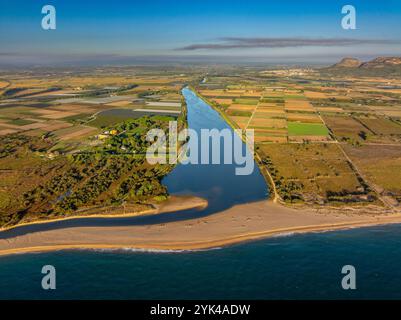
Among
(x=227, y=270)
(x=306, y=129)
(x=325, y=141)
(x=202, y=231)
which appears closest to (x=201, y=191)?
(x=202, y=231)

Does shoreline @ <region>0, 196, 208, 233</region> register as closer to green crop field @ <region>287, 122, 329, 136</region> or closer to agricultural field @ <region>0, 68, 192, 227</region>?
agricultural field @ <region>0, 68, 192, 227</region>

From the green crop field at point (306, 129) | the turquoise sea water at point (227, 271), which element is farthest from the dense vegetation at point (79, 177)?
the green crop field at point (306, 129)

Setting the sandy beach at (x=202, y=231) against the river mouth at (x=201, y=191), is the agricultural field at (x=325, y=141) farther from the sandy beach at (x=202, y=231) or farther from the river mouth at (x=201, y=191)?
the river mouth at (x=201, y=191)

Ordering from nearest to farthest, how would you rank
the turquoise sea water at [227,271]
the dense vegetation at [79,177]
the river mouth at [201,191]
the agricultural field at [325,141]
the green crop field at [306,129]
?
the turquoise sea water at [227,271]
the river mouth at [201,191]
the dense vegetation at [79,177]
the agricultural field at [325,141]
the green crop field at [306,129]

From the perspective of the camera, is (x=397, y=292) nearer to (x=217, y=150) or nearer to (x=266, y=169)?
(x=266, y=169)

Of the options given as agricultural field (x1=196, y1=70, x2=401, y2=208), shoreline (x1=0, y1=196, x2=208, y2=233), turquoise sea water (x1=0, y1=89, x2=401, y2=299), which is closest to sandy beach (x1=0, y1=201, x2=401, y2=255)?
turquoise sea water (x1=0, y1=89, x2=401, y2=299)
